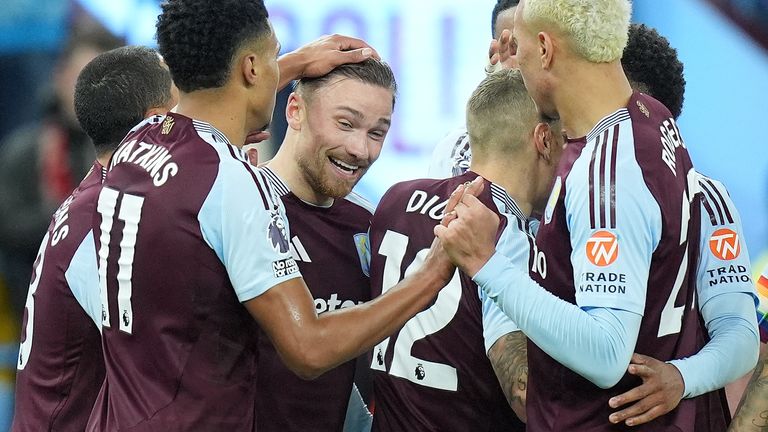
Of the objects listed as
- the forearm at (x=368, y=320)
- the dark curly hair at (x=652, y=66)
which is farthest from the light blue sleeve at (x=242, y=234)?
the dark curly hair at (x=652, y=66)

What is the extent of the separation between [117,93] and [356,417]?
4.65ft

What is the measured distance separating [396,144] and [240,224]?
3.97 m

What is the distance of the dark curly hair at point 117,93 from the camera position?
12.1 ft

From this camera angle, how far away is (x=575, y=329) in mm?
2590

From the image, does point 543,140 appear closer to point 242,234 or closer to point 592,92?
point 592,92

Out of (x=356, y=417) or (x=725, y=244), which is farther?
Result: (x=356, y=417)

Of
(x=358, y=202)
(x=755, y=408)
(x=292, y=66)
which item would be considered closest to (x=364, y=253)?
(x=358, y=202)

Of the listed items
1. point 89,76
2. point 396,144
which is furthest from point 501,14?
point 89,76

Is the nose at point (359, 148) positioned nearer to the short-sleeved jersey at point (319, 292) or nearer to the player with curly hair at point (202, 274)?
the short-sleeved jersey at point (319, 292)

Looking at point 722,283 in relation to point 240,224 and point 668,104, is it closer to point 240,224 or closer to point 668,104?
point 668,104

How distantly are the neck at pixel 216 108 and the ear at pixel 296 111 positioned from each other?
0.82 metres

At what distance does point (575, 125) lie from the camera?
2865 millimetres

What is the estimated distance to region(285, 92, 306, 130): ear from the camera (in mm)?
3723

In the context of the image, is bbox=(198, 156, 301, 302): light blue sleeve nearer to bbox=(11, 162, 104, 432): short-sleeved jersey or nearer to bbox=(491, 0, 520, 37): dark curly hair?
bbox=(11, 162, 104, 432): short-sleeved jersey
